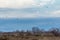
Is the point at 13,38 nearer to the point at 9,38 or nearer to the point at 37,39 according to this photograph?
the point at 9,38

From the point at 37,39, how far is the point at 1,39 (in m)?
5.90

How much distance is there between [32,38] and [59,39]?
4.60m

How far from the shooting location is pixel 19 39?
35188mm

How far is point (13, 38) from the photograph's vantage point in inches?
1394

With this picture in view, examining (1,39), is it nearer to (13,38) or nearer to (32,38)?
(13,38)

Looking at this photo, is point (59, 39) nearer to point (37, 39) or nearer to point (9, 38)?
point (37, 39)

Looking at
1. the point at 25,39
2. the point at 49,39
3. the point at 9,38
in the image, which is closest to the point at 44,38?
the point at 49,39

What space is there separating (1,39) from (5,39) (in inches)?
29.2

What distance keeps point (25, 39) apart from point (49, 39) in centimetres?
396

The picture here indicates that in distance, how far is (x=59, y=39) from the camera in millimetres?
36688

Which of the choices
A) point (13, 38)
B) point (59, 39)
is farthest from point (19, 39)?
point (59, 39)

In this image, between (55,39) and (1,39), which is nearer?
(1,39)

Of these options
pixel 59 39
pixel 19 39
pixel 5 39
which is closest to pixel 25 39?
pixel 19 39

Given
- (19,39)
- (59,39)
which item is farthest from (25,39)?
(59,39)
